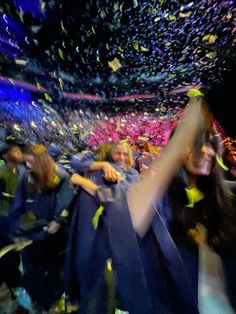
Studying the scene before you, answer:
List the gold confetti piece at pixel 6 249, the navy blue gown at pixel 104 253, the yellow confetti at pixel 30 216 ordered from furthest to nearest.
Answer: the gold confetti piece at pixel 6 249 < the yellow confetti at pixel 30 216 < the navy blue gown at pixel 104 253

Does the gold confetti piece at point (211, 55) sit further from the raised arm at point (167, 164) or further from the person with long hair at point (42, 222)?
the person with long hair at point (42, 222)

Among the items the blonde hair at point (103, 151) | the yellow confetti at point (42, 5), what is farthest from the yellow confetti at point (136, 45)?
the blonde hair at point (103, 151)

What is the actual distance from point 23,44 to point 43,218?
928mm

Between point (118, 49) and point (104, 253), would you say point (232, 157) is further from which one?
point (118, 49)

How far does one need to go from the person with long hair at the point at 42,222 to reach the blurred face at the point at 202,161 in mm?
434

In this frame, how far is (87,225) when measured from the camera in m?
0.81

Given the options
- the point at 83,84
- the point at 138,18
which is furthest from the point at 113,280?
the point at 138,18

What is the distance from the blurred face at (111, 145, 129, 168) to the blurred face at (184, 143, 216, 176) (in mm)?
302

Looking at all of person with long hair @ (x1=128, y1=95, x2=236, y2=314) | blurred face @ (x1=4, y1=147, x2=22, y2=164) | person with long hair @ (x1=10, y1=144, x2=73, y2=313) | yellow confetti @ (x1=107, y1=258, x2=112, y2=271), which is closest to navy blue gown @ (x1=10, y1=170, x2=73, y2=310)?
person with long hair @ (x1=10, y1=144, x2=73, y2=313)

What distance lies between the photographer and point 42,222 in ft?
3.37

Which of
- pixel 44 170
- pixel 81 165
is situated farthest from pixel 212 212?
pixel 44 170

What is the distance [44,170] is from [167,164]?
Answer: 602mm

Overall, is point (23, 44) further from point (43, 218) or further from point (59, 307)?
point (59, 307)

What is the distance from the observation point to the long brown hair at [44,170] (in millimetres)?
989
